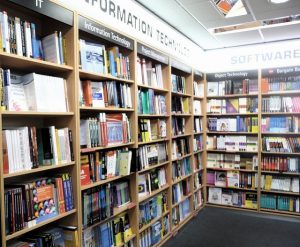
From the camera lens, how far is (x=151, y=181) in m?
3.37

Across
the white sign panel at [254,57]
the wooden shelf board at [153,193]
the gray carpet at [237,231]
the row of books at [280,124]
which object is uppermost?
the white sign panel at [254,57]

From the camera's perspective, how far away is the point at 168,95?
368cm

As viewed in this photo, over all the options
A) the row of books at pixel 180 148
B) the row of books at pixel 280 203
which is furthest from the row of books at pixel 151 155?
the row of books at pixel 280 203

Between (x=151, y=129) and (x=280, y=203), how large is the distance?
9.35ft

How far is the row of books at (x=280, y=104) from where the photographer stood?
4508 mm

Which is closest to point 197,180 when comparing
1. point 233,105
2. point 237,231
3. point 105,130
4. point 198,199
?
point 198,199

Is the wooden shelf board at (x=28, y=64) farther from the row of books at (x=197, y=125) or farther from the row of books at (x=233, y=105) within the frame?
the row of books at (x=233, y=105)

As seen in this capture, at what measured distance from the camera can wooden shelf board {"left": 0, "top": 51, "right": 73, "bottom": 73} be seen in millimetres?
1701

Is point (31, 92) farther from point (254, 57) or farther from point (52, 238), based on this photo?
point (254, 57)

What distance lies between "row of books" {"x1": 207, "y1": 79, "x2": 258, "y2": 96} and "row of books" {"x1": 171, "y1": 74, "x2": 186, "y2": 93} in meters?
1.00

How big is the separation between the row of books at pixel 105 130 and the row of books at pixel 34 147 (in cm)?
22

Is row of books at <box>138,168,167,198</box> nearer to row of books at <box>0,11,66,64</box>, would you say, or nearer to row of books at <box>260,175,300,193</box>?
row of books at <box>0,11,66,64</box>

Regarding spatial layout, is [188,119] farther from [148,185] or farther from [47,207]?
[47,207]

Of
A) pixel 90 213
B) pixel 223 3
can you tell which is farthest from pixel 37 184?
pixel 223 3
